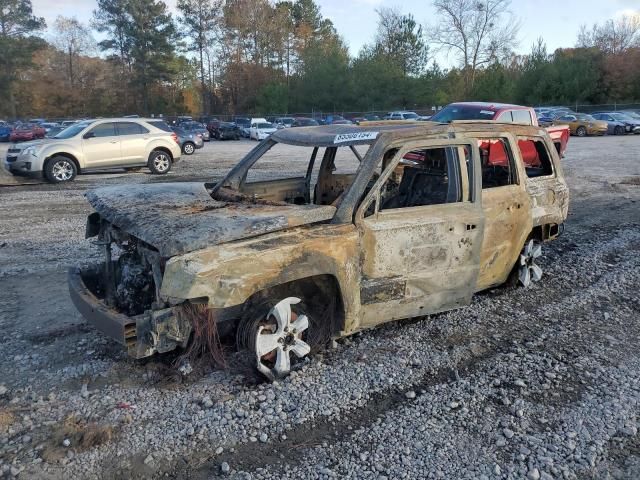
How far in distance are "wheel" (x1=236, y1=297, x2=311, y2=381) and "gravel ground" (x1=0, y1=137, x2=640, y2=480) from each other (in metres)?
0.14

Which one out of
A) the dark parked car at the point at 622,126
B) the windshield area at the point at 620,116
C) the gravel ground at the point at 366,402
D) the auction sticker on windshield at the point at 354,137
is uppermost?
the windshield area at the point at 620,116

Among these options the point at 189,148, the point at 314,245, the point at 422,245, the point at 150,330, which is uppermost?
the point at 189,148

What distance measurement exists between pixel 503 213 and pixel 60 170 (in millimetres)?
12513

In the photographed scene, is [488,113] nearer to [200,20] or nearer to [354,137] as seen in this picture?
[354,137]

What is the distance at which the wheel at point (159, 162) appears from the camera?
16.2 metres

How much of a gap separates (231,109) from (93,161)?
180 feet

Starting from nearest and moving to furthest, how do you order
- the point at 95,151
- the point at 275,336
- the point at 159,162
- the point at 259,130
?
the point at 275,336
the point at 95,151
the point at 159,162
the point at 259,130

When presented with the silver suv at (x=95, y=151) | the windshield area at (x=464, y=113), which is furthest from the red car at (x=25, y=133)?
the windshield area at (x=464, y=113)

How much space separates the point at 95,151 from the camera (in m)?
14.9

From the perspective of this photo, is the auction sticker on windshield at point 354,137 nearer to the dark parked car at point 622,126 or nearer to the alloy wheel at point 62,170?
the alloy wheel at point 62,170

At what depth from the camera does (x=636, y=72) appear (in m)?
48.5

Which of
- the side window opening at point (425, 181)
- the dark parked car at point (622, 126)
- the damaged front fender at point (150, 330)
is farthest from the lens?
the dark parked car at point (622, 126)

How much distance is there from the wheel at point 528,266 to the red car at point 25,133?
36.5m

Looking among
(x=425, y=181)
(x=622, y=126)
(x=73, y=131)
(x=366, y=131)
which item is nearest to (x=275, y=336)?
(x=366, y=131)
